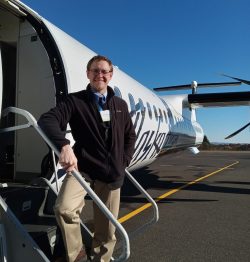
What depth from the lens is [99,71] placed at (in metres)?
3.45

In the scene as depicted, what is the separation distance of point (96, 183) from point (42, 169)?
4.22 ft

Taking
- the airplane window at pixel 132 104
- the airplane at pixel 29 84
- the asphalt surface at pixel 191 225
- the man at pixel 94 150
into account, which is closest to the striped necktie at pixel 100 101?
the man at pixel 94 150

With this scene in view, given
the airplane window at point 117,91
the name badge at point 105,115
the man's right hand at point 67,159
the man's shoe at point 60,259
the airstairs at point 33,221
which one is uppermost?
the airplane window at point 117,91

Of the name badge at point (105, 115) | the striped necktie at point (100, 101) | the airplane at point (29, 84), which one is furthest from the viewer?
the airplane at point (29, 84)

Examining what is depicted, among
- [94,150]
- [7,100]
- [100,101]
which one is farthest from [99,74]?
[7,100]

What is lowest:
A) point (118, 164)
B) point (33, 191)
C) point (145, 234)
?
point (145, 234)

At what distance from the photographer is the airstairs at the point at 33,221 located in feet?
9.92

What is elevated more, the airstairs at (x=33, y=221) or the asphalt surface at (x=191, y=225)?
the airstairs at (x=33, y=221)

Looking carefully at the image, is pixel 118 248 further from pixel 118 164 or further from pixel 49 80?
pixel 49 80

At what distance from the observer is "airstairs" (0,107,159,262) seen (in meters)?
3.02

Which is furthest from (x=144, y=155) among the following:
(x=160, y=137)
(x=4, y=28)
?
(x=4, y=28)

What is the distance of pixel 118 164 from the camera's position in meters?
3.50

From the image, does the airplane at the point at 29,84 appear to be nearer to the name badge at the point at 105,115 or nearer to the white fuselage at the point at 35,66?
the white fuselage at the point at 35,66

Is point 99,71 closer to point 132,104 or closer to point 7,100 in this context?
point 7,100
